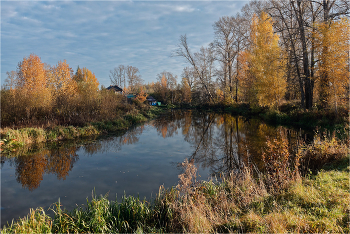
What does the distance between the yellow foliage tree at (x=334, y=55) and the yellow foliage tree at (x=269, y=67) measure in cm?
401

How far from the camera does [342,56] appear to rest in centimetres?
1174

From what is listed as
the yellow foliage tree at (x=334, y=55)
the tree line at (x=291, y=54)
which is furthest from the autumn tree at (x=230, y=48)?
the yellow foliage tree at (x=334, y=55)

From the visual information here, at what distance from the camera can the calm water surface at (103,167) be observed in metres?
5.80

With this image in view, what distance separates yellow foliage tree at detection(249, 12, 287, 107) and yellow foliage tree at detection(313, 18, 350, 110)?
4.01 m

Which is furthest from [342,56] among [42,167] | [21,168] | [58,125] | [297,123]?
[58,125]

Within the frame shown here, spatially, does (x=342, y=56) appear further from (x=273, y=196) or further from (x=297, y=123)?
(x=273, y=196)

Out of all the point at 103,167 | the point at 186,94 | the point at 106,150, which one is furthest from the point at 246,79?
the point at 186,94

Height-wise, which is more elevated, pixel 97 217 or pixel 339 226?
pixel 339 226

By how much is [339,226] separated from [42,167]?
9.63m

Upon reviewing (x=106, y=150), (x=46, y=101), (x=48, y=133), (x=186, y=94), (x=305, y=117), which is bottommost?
(x=106, y=150)

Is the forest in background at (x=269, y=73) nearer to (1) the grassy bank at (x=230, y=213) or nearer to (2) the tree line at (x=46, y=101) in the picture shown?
(2) the tree line at (x=46, y=101)

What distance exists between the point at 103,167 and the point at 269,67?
1667 cm

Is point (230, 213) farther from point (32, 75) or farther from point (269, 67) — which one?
point (32, 75)

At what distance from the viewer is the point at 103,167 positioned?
8.33 metres
